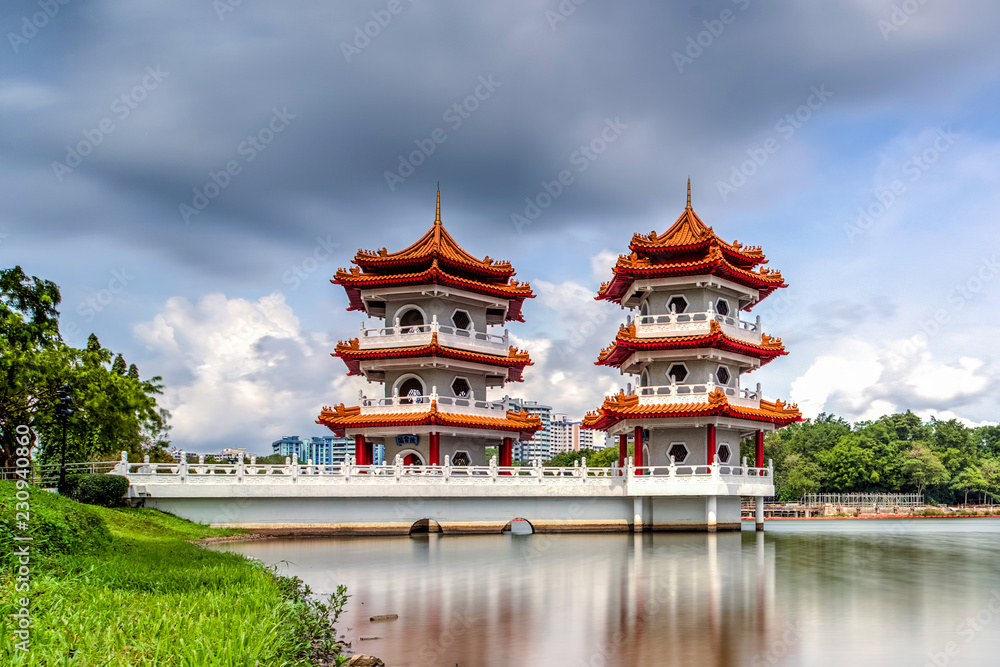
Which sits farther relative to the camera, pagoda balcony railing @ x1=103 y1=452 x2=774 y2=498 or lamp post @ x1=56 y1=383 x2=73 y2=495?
pagoda balcony railing @ x1=103 y1=452 x2=774 y2=498

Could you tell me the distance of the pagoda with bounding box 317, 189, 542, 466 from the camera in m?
36.6

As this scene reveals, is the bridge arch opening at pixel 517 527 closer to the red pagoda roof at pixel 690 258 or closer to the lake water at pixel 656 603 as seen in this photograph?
the lake water at pixel 656 603

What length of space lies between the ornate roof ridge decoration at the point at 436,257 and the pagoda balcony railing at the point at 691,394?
9.14m

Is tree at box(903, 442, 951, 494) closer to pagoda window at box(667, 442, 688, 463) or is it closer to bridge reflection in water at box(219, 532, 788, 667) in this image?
pagoda window at box(667, 442, 688, 463)

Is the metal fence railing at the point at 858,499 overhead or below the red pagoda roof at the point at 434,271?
below

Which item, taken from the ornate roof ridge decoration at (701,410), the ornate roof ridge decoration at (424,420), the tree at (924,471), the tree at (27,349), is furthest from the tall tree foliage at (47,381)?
the tree at (924,471)

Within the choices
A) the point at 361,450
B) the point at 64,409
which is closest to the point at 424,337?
the point at 361,450

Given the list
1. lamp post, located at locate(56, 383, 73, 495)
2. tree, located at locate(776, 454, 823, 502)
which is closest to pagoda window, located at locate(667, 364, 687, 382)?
lamp post, located at locate(56, 383, 73, 495)

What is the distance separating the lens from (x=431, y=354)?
120 ft

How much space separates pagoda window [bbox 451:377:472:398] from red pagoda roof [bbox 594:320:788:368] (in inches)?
273

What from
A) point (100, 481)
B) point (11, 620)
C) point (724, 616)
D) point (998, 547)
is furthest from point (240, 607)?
point (998, 547)

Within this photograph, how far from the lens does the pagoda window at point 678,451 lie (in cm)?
3653

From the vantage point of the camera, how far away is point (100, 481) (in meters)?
27.5

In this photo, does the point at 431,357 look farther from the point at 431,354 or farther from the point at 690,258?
the point at 690,258
